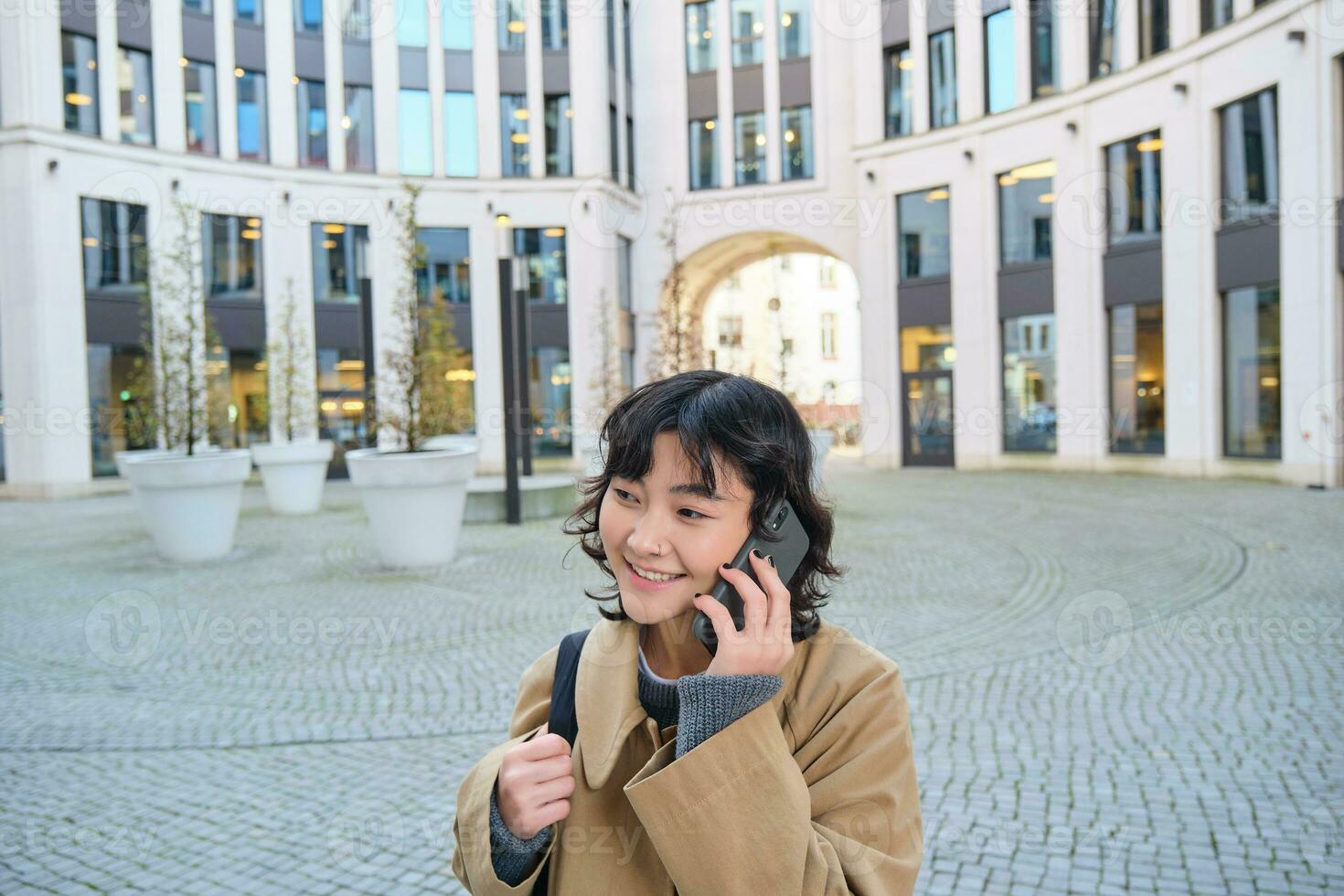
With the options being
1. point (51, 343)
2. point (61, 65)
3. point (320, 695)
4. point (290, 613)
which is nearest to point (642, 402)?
point (320, 695)

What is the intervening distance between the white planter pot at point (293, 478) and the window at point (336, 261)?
11461 millimetres

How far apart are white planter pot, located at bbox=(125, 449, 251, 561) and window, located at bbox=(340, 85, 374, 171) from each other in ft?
62.7

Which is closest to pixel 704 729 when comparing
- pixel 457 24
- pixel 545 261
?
pixel 545 261

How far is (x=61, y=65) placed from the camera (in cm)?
2297

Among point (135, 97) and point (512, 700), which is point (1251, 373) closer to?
point (512, 700)

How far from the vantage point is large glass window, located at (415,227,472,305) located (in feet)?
99.0

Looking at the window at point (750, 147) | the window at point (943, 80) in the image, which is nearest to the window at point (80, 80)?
the window at point (750, 147)

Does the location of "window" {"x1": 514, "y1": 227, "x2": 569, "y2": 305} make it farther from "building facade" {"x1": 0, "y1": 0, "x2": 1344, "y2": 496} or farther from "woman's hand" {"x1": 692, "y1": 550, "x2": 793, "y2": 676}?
"woman's hand" {"x1": 692, "y1": 550, "x2": 793, "y2": 676}

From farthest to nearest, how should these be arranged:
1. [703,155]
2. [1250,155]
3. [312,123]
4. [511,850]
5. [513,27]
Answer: [703,155]
[513,27]
[312,123]
[1250,155]
[511,850]

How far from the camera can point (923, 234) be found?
89.2 feet

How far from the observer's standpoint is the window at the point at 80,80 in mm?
23203

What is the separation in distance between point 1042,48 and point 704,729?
26.7 metres

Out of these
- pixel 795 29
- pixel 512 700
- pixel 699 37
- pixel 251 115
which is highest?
pixel 699 37

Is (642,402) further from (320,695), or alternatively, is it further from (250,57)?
(250,57)
